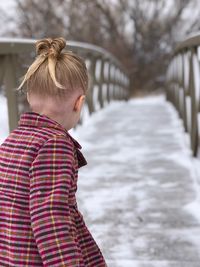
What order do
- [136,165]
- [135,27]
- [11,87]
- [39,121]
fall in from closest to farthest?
[39,121] < [11,87] < [136,165] < [135,27]

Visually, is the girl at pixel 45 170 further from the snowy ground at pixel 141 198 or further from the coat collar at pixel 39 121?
the snowy ground at pixel 141 198

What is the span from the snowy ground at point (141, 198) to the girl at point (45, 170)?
3.43 ft

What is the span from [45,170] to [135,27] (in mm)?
22080

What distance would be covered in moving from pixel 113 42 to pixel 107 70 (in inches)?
492

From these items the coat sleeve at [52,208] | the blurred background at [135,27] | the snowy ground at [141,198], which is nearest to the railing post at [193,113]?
the snowy ground at [141,198]

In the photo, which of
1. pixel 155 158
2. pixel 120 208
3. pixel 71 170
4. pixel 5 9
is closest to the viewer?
pixel 71 170

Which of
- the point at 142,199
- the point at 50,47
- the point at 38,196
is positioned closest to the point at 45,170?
the point at 38,196

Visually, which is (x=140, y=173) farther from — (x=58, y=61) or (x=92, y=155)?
(x=58, y=61)

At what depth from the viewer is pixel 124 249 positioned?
275 centimetres

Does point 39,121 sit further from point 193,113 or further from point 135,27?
point 135,27

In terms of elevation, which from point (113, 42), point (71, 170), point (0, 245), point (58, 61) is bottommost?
point (113, 42)

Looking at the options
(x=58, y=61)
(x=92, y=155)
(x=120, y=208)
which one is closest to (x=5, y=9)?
(x=92, y=155)

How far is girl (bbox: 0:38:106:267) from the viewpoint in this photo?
1.52 m

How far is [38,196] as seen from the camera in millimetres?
1530
